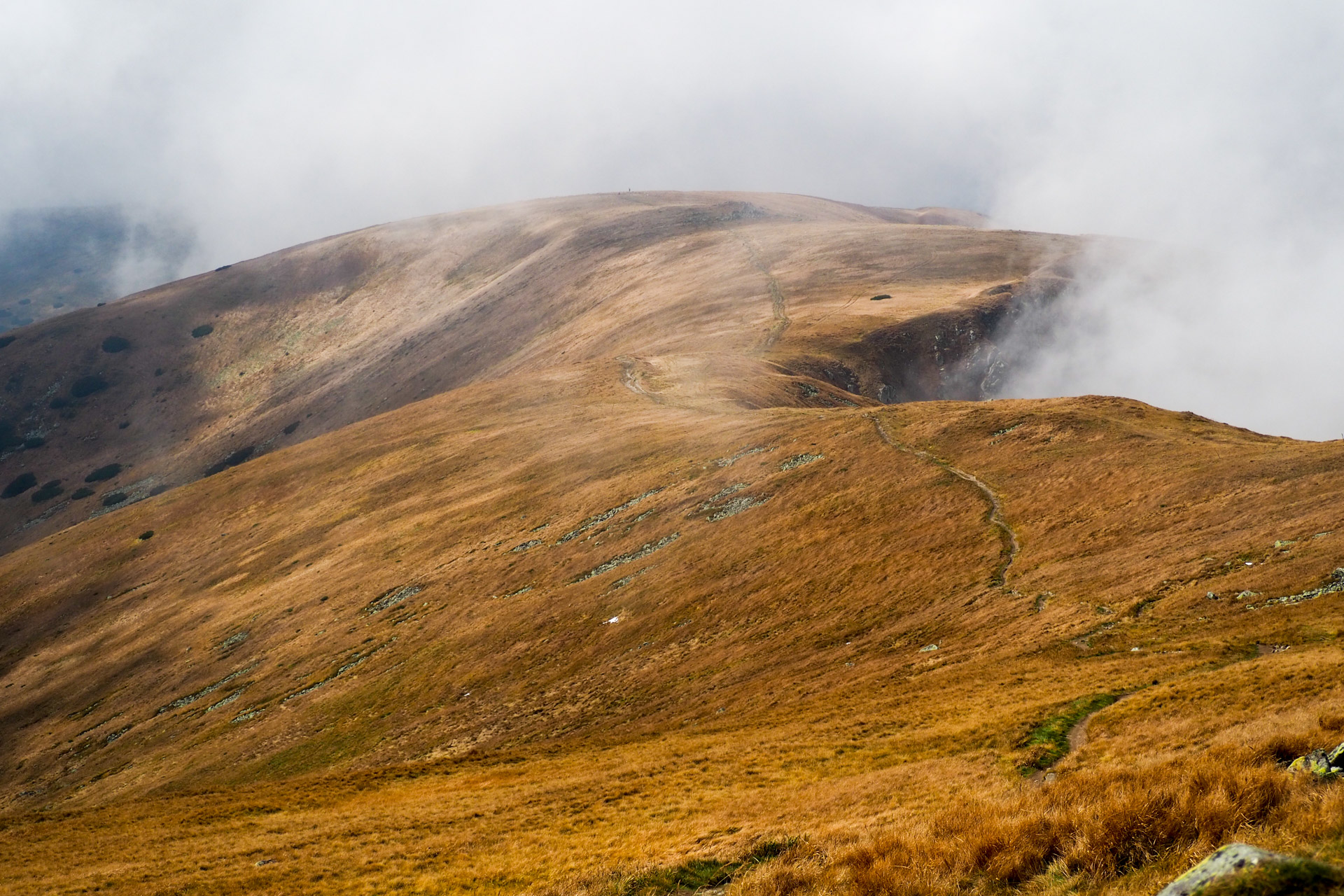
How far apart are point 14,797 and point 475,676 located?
1367 inches

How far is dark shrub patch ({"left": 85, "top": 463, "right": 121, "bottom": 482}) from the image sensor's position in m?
161

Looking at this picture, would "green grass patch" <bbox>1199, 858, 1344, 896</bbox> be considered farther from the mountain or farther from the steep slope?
the steep slope

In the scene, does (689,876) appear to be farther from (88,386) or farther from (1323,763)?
(88,386)

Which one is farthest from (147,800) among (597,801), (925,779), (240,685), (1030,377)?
(1030,377)

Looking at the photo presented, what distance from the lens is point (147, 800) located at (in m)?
42.7

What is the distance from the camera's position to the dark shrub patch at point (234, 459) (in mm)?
156000

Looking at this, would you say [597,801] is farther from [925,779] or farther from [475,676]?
[475,676]

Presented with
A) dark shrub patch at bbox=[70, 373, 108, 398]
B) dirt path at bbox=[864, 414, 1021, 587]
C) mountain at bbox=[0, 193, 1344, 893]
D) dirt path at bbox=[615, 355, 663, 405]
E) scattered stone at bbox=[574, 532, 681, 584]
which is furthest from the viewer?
dark shrub patch at bbox=[70, 373, 108, 398]

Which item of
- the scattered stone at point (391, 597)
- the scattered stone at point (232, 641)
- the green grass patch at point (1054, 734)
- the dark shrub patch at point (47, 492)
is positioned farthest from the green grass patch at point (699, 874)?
the dark shrub patch at point (47, 492)

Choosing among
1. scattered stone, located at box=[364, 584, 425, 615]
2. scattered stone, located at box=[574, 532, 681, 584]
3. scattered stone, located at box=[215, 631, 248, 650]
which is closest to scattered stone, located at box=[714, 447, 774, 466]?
scattered stone, located at box=[574, 532, 681, 584]

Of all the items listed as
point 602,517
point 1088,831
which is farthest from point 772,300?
point 1088,831

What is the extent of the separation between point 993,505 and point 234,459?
500ft

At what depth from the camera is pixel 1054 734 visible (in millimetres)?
25094

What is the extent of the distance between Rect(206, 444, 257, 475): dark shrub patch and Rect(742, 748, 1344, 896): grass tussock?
167 m
